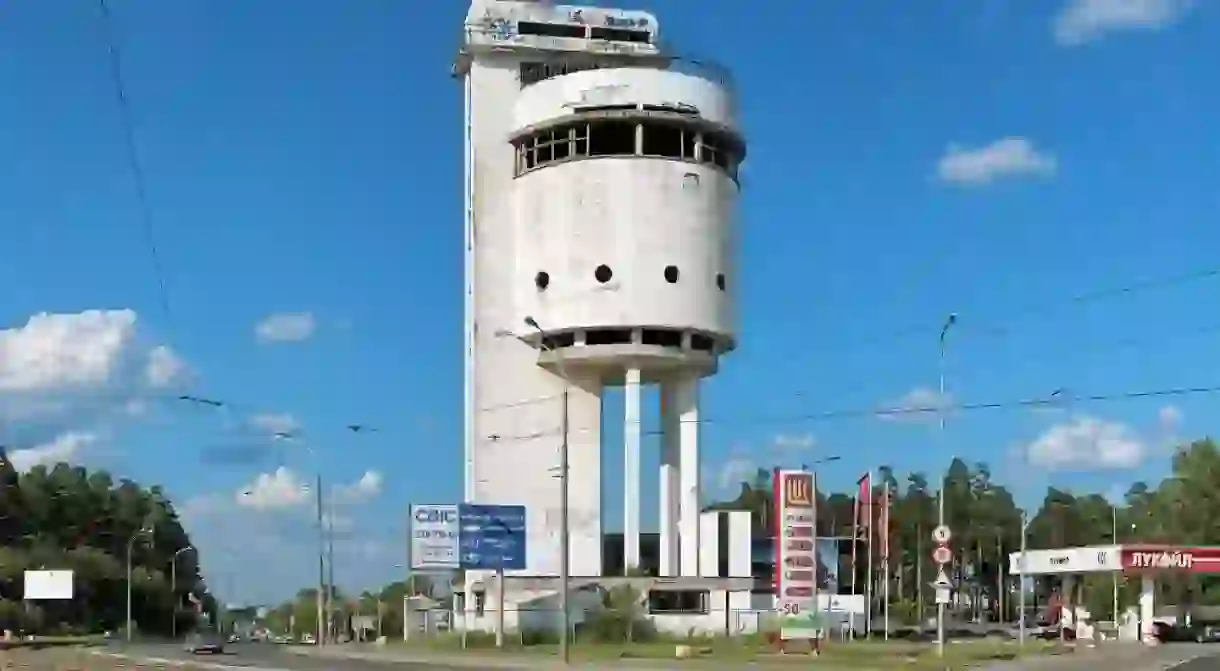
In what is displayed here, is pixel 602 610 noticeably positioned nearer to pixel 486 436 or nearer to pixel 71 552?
pixel 486 436

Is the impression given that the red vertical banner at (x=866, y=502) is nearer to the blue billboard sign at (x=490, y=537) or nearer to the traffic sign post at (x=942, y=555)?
the blue billboard sign at (x=490, y=537)

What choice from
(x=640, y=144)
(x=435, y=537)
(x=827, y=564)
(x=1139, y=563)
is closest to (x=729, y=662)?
(x=435, y=537)

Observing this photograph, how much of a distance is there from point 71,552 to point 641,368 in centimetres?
6135

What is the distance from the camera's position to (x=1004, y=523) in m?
175

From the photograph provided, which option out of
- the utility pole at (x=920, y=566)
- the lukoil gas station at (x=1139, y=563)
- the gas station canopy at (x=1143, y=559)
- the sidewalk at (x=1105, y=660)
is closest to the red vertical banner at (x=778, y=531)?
the sidewalk at (x=1105, y=660)

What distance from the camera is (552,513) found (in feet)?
318

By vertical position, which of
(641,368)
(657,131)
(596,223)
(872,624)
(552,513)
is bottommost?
(872,624)

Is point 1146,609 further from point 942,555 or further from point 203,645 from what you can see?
point 203,645

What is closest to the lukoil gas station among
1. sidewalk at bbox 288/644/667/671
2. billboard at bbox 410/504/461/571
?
billboard at bbox 410/504/461/571

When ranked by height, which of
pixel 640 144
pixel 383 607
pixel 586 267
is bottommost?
pixel 383 607

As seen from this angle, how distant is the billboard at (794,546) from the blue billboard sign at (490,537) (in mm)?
13056

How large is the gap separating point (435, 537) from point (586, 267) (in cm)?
2034

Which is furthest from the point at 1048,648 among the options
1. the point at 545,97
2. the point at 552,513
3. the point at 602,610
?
the point at 545,97

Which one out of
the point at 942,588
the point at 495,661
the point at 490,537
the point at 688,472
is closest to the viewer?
the point at 942,588
